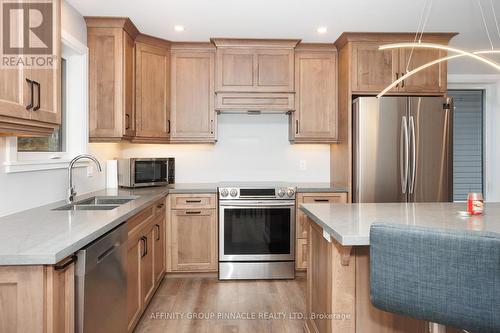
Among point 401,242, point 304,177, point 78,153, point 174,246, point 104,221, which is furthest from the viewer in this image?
point 304,177

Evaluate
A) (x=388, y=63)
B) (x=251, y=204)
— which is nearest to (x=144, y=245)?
(x=251, y=204)

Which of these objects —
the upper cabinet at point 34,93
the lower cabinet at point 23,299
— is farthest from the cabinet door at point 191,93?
the lower cabinet at point 23,299

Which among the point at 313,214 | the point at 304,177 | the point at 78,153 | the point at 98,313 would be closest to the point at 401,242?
the point at 313,214

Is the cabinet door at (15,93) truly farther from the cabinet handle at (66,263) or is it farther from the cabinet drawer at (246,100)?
the cabinet drawer at (246,100)

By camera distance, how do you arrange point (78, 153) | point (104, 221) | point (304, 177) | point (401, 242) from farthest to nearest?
point (304, 177) → point (78, 153) → point (104, 221) → point (401, 242)

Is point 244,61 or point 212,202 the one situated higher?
point 244,61

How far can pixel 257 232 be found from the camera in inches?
139

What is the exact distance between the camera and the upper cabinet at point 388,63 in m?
3.48

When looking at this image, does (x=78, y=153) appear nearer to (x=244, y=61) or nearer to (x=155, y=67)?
(x=155, y=67)

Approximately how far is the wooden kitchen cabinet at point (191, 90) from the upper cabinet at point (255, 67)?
0.13 metres

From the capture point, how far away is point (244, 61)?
Answer: 3691 mm

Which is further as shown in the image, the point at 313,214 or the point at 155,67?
the point at 155,67

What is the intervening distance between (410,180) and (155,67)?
8.94 feet
